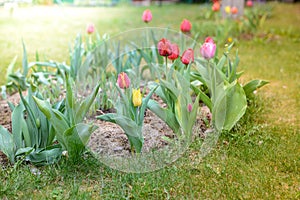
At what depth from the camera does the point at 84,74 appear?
12.0 ft

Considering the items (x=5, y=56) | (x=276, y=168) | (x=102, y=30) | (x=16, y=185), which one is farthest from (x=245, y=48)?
(x=16, y=185)

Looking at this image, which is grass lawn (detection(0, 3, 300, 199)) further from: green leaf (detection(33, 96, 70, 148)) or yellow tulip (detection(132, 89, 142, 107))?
yellow tulip (detection(132, 89, 142, 107))

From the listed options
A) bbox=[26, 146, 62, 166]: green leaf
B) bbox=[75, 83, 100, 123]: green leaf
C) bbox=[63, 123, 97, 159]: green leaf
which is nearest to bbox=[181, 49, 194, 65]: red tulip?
bbox=[75, 83, 100, 123]: green leaf

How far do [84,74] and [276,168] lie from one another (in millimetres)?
1703

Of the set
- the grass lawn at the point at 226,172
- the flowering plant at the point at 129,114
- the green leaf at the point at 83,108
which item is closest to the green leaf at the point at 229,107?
the grass lawn at the point at 226,172

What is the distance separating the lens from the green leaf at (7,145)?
8.50 ft

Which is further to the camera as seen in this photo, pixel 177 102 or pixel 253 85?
pixel 253 85

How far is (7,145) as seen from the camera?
259cm

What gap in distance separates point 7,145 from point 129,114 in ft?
2.30

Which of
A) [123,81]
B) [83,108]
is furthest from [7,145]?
[123,81]

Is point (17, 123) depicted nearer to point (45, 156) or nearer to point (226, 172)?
point (45, 156)

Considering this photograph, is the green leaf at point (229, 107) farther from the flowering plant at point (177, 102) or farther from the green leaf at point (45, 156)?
the green leaf at point (45, 156)

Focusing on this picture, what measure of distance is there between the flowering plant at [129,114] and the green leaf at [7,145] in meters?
0.55

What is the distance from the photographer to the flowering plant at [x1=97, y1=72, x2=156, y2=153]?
8.20ft
